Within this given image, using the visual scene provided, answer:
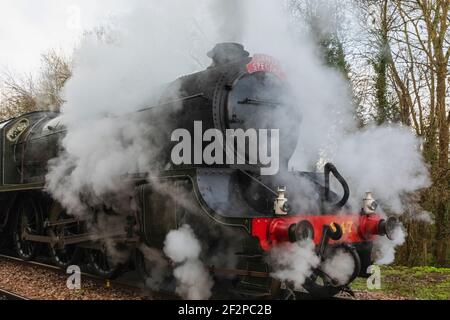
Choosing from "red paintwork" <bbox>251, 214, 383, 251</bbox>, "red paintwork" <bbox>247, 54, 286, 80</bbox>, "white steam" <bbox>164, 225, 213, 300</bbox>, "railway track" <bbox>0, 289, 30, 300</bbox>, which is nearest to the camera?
"red paintwork" <bbox>251, 214, 383, 251</bbox>

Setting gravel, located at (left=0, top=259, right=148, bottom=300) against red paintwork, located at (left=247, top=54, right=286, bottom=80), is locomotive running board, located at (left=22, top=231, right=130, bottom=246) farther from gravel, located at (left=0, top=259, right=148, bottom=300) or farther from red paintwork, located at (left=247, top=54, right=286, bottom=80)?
red paintwork, located at (left=247, top=54, right=286, bottom=80)

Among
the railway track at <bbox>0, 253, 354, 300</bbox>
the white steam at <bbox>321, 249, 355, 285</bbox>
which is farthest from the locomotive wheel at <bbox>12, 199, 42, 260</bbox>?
the white steam at <bbox>321, 249, 355, 285</bbox>

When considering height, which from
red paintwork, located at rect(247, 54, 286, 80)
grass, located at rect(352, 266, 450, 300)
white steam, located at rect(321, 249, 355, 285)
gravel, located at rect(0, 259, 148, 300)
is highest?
red paintwork, located at rect(247, 54, 286, 80)

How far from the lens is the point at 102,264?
762 cm

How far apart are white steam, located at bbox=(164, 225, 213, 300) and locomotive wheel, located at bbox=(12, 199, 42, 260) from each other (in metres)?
4.11

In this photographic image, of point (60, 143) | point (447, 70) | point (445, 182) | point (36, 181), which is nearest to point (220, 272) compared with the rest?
point (60, 143)

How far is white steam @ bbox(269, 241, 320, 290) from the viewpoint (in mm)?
4992

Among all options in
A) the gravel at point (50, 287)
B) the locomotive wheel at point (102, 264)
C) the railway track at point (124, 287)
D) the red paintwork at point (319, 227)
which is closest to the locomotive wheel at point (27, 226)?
the gravel at point (50, 287)

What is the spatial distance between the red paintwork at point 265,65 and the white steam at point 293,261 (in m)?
2.07

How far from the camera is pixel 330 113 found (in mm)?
6961

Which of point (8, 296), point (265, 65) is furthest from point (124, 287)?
point (265, 65)

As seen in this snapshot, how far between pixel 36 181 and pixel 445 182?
8810mm

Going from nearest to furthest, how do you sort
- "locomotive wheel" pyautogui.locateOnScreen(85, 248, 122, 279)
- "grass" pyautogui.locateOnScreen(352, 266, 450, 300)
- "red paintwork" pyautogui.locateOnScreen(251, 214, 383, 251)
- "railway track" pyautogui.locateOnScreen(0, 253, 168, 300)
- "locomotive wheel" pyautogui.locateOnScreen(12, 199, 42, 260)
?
1. "red paintwork" pyautogui.locateOnScreen(251, 214, 383, 251)
2. "railway track" pyautogui.locateOnScreen(0, 253, 168, 300)
3. "grass" pyautogui.locateOnScreen(352, 266, 450, 300)
4. "locomotive wheel" pyautogui.locateOnScreen(85, 248, 122, 279)
5. "locomotive wheel" pyautogui.locateOnScreen(12, 199, 42, 260)
